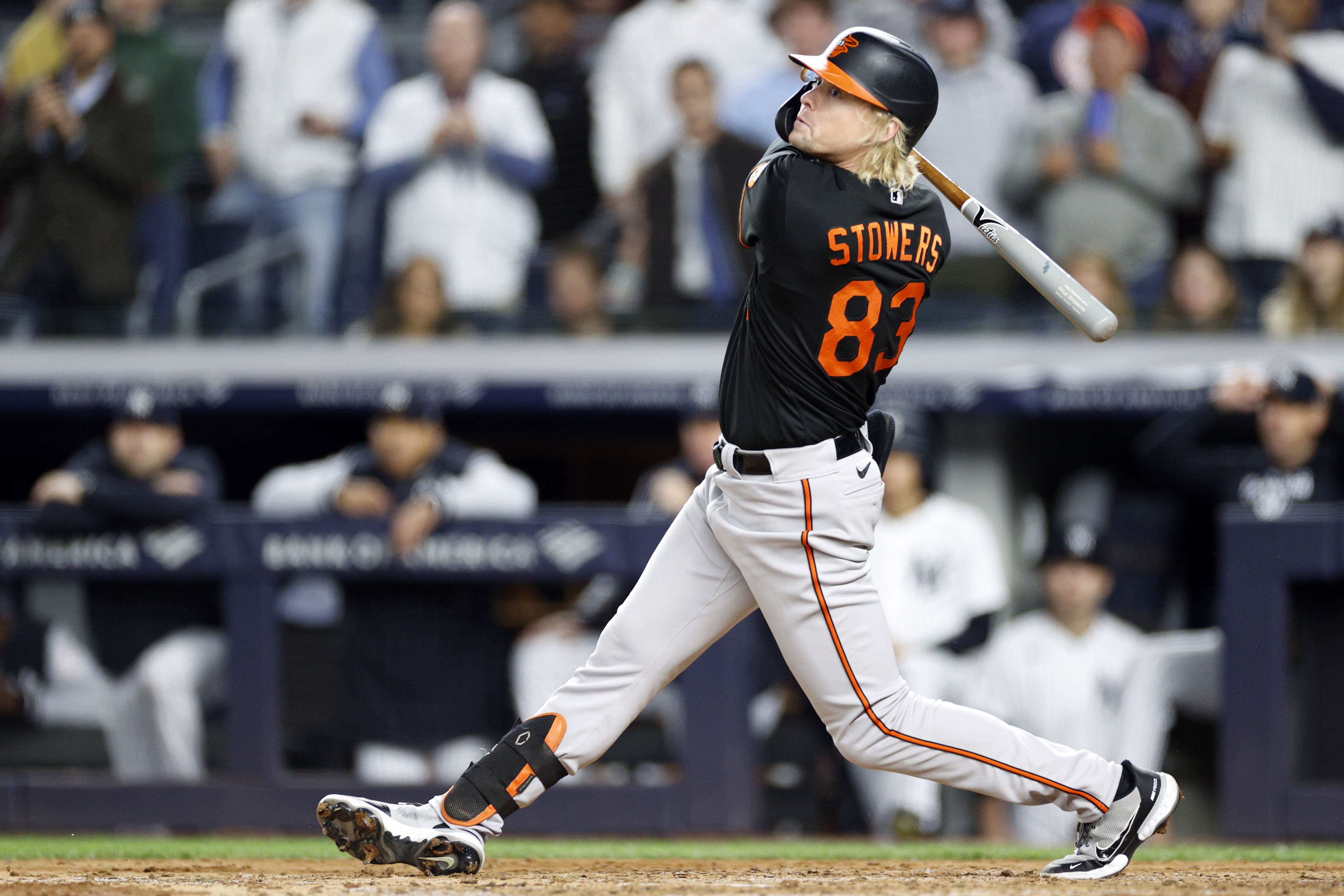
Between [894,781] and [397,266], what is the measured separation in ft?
9.69

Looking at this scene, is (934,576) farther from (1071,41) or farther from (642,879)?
(1071,41)

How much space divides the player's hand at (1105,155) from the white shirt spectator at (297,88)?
2961 millimetres

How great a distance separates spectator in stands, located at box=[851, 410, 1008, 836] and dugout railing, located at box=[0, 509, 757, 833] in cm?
44

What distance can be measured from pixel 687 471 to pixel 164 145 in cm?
298

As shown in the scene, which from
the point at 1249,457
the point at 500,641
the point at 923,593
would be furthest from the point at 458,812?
the point at 1249,457

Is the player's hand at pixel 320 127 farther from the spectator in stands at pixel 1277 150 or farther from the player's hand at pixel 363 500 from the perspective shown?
the spectator in stands at pixel 1277 150

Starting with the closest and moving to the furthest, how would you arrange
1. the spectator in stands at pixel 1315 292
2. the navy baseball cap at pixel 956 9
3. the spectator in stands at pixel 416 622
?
the spectator in stands at pixel 416 622, the spectator in stands at pixel 1315 292, the navy baseball cap at pixel 956 9

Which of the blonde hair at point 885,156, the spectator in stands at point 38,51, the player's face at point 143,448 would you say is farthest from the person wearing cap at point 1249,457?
the spectator in stands at point 38,51

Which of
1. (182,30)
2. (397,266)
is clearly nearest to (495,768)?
(397,266)

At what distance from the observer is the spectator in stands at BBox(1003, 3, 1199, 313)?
5879 millimetres

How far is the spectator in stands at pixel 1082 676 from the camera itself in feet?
15.2

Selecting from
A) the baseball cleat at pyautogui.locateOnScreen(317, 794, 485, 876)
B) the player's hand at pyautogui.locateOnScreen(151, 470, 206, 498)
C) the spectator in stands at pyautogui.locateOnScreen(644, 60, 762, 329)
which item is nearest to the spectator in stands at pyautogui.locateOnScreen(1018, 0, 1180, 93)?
the spectator in stands at pyautogui.locateOnScreen(644, 60, 762, 329)

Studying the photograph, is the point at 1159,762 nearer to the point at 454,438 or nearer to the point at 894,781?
the point at 894,781

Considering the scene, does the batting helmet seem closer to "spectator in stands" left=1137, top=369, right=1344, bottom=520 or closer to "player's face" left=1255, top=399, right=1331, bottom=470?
"spectator in stands" left=1137, top=369, right=1344, bottom=520
